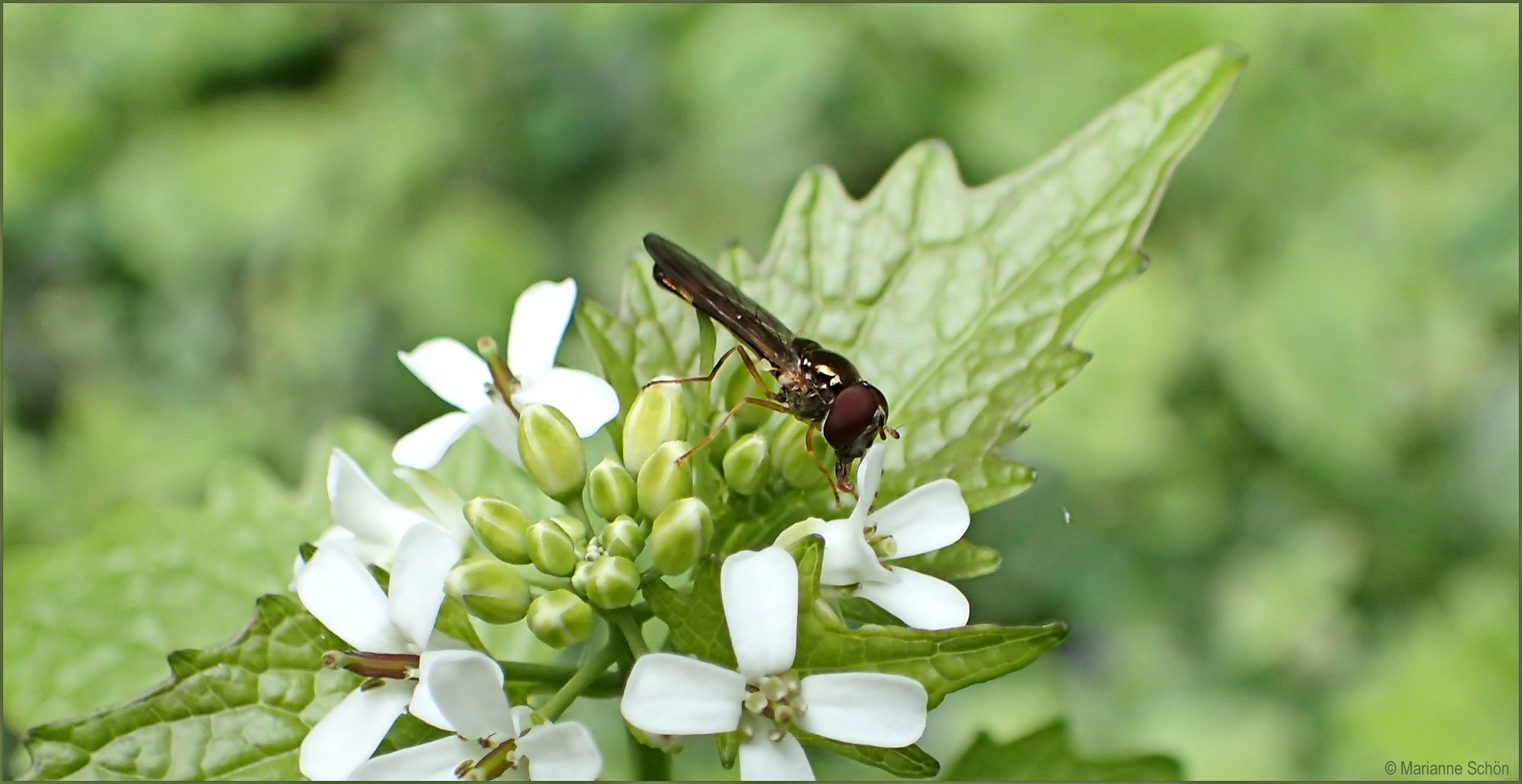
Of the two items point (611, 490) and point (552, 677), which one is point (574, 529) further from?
point (552, 677)

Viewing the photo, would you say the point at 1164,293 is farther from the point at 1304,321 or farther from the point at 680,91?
the point at 680,91

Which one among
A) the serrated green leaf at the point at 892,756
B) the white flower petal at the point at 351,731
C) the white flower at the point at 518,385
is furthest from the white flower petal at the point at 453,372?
the serrated green leaf at the point at 892,756

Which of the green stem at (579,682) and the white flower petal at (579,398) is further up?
the white flower petal at (579,398)

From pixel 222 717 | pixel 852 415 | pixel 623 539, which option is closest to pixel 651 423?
pixel 623 539

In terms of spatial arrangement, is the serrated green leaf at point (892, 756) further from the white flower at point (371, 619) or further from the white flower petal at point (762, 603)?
the white flower at point (371, 619)

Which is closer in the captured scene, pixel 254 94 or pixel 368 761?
pixel 368 761

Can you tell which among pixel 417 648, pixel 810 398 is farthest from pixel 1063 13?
pixel 417 648

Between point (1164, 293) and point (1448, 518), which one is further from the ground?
point (1164, 293)
